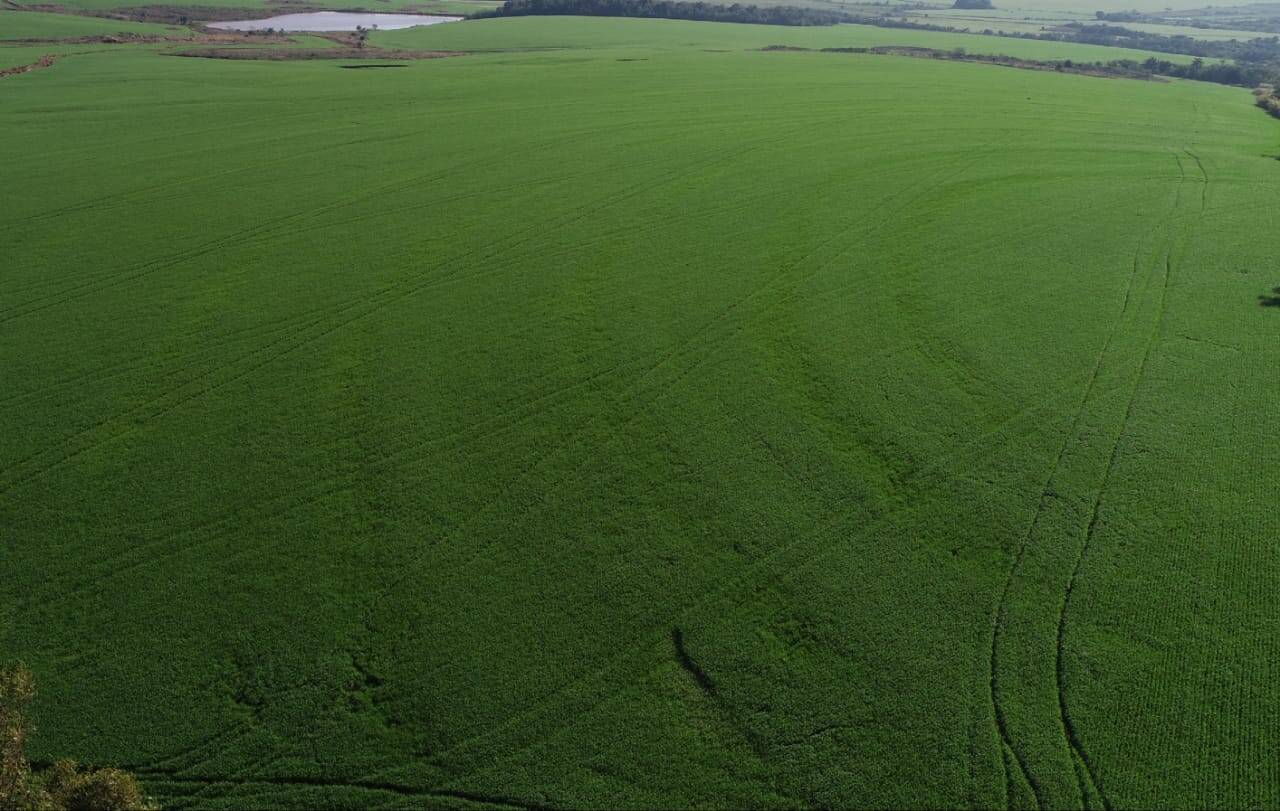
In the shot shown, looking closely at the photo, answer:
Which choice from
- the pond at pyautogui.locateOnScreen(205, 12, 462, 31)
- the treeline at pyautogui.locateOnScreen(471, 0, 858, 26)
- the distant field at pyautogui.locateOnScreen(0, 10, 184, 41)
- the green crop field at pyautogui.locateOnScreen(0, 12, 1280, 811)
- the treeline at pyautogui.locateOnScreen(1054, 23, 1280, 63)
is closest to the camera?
the green crop field at pyautogui.locateOnScreen(0, 12, 1280, 811)

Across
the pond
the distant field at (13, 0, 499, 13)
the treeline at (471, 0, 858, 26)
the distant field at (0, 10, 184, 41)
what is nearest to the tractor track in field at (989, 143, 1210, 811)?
the distant field at (0, 10, 184, 41)

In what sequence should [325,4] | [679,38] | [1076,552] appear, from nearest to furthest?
[1076,552]
[679,38]
[325,4]

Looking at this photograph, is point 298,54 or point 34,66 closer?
point 34,66

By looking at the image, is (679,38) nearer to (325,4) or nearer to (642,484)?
(325,4)

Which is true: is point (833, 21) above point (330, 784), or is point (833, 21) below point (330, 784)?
above

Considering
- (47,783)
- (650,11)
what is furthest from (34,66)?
(650,11)

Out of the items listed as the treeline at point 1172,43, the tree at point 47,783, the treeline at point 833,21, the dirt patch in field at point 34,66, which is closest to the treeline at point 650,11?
the treeline at point 833,21

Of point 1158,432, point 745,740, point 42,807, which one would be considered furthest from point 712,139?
point 42,807

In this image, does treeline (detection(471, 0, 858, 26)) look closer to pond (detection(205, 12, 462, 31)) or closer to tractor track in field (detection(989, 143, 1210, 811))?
pond (detection(205, 12, 462, 31))
